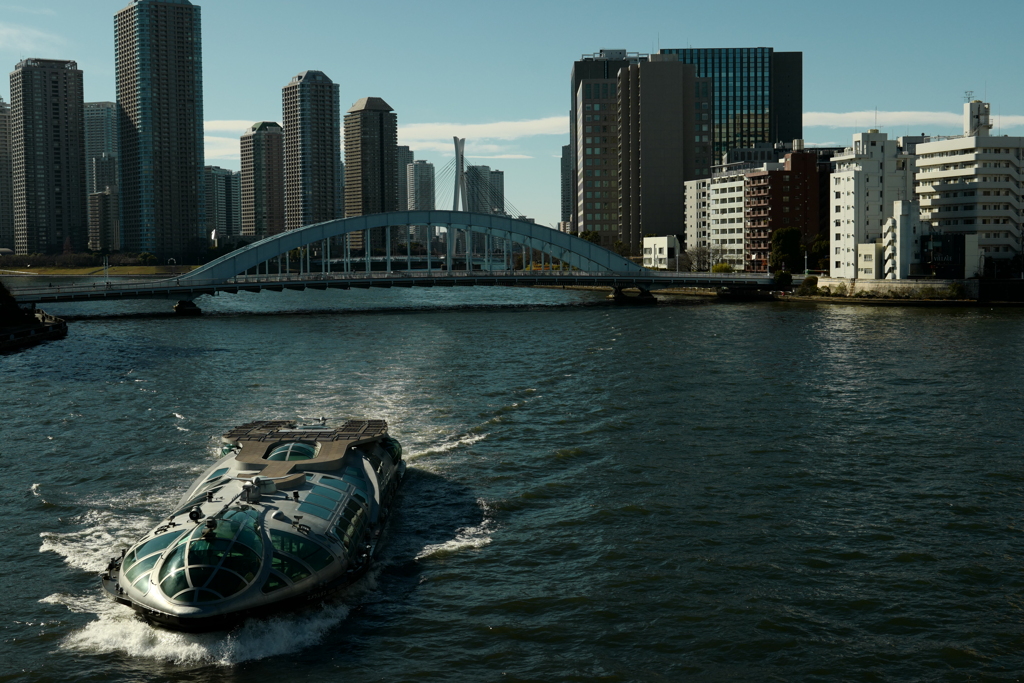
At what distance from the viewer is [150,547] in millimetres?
19047

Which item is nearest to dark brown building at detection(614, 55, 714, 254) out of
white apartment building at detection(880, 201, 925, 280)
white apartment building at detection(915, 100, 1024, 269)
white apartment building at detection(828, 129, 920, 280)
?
white apartment building at detection(828, 129, 920, 280)

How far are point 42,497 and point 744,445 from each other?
71.9ft

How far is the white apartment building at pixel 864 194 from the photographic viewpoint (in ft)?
358

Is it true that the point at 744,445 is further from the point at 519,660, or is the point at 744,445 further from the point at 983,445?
the point at 519,660

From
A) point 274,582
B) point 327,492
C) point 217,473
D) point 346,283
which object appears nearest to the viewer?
point 274,582

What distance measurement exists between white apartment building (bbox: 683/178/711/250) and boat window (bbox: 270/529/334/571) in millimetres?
145545

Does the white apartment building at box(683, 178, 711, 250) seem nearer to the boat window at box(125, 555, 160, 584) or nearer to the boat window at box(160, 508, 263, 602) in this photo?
the boat window at box(160, 508, 263, 602)

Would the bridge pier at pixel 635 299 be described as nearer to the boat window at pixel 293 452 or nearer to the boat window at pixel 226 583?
the boat window at pixel 293 452

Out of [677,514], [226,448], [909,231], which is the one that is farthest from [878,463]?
[909,231]

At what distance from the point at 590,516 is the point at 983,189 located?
3712 inches

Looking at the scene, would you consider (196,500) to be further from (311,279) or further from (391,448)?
(311,279)

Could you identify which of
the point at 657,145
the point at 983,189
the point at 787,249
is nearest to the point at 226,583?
the point at 983,189

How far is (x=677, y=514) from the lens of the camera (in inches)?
1018

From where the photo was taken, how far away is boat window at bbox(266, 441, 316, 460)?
24880 mm
